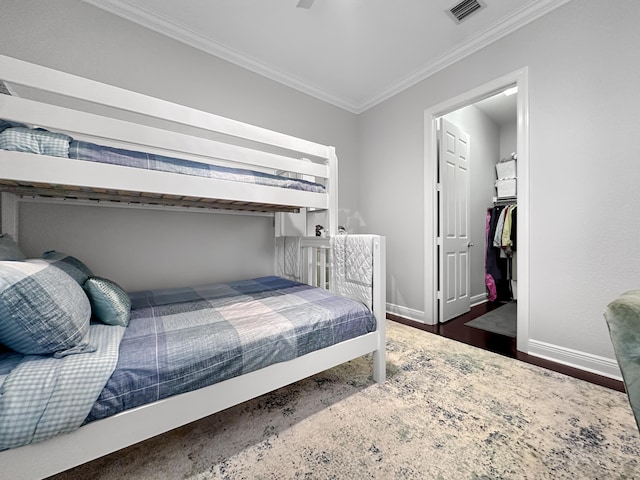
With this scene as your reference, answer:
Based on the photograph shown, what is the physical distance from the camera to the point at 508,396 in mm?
1470

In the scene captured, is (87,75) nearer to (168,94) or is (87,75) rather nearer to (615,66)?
(168,94)

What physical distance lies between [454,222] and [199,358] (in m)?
2.90

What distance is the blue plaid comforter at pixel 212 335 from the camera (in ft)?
2.95

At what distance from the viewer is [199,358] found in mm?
1000

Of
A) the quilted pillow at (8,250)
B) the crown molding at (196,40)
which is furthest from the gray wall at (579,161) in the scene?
the quilted pillow at (8,250)

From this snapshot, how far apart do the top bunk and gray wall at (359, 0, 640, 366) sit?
1.61 m

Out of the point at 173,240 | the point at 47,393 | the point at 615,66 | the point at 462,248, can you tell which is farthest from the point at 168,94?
the point at 462,248

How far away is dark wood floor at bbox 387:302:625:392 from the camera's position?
1665 mm

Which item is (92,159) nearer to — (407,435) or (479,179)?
(407,435)

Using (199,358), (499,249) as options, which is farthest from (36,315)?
(499,249)

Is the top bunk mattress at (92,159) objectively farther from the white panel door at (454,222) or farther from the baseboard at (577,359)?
the baseboard at (577,359)

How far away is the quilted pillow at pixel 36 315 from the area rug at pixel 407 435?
58 cm

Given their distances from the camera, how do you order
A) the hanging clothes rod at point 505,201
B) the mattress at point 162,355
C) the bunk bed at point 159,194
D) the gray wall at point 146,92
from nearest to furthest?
1. the mattress at point 162,355
2. the bunk bed at point 159,194
3. the gray wall at point 146,92
4. the hanging clothes rod at point 505,201

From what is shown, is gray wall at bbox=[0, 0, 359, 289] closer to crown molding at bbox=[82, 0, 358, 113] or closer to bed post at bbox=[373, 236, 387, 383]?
crown molding at bbox=[82, 0, 358, 113]
